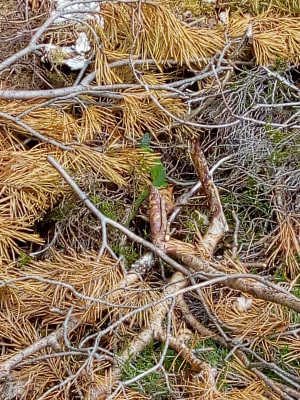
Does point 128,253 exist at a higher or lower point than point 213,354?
higher

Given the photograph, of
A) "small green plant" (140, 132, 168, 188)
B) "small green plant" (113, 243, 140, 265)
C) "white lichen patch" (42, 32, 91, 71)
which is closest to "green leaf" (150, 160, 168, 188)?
"small green plant" (140, 132, 168, 188)

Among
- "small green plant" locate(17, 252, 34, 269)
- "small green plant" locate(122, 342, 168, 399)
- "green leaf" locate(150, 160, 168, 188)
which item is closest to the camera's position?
"small green plant" locate(122, 342, 168, 399)

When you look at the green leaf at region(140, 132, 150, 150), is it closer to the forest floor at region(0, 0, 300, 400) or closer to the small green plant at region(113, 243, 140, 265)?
the forest floor at region(0, 0, 300, 400)

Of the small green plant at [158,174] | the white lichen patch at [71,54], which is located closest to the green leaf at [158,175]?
the small green plant at [158,174]

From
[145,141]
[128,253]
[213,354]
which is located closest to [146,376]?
[213,354]

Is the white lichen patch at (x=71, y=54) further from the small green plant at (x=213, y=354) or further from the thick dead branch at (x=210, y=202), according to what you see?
the small green plant at (x=213, y=354)

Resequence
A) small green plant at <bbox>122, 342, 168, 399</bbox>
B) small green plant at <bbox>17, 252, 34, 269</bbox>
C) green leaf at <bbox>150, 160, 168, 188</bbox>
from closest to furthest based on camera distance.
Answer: small green plant at <bbox>122, 342, 168, 399</bbox> → small green plant at <bbox>17, 252, 34, 269</bbox> → green leaf at <bbox>150, 160, 168, 188</bbox>

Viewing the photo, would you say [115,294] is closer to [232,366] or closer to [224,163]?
[232,366]

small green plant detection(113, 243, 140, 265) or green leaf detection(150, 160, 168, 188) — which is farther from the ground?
green leaf detection(150, 160, 168, 188)

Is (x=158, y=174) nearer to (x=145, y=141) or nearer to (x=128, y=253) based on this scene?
(x=145, y=141)

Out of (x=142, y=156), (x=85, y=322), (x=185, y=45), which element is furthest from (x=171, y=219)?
(x=185, y=45)

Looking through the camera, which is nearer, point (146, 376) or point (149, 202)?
point (146, 376)
